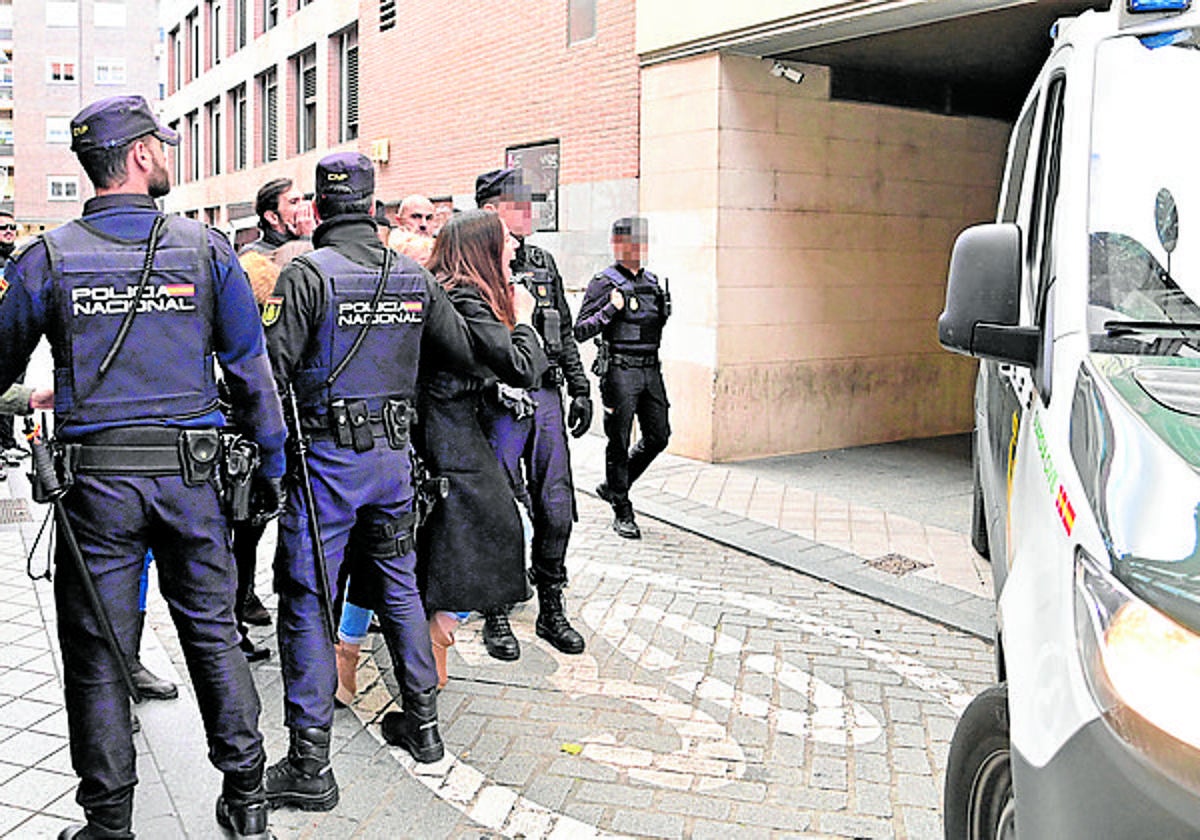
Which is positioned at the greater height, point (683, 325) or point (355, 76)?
point (355, 76)

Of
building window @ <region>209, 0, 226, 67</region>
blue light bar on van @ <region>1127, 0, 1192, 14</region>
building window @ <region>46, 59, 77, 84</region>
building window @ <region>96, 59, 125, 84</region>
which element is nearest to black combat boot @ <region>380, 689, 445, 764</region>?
blue light bar on van @ <region>1127, 0, 1192, 14</region>

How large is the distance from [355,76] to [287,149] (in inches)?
136

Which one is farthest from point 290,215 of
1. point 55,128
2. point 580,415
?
point 55,128

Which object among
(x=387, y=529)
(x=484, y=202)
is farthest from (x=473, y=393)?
(x=484, y=202)

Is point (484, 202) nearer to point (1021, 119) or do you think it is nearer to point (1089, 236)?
point (1021, 119)

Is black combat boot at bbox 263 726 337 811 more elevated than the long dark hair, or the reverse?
the long dark hair

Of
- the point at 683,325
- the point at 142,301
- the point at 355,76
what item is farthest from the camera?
the point at 355,76

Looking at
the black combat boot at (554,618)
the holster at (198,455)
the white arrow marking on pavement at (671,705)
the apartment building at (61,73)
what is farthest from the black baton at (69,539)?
→ the apartment building at (61,73)

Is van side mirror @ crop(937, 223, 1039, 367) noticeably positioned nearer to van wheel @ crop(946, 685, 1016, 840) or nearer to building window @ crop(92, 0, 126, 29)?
van wheel @ crop(946, 685, 1016, 840)

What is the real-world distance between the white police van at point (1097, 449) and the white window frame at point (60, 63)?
240 feet

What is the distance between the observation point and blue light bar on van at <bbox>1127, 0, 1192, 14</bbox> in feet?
10.2

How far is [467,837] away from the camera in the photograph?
11.6 ft

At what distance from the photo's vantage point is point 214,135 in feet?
93.0

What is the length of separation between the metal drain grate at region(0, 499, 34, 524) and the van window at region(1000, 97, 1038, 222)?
6.21 meters
